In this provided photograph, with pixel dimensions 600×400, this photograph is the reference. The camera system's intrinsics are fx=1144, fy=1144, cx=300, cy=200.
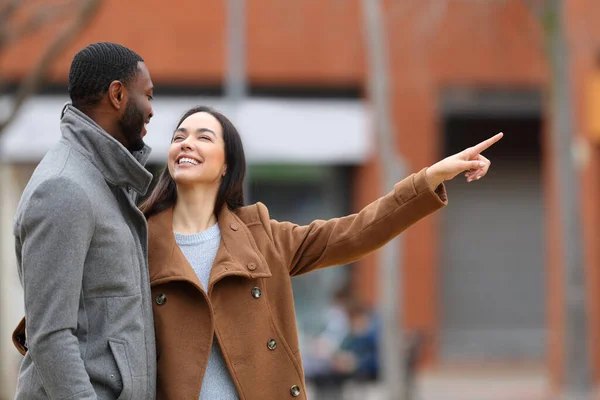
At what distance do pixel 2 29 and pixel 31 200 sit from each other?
9.17 meters

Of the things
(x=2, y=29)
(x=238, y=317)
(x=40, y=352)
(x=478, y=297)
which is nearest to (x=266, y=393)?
(x=238, y=317)

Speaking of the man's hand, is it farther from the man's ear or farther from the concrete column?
the concrete column

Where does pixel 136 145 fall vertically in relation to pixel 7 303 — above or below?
below

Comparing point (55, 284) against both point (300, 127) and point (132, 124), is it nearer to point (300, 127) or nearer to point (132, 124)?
point (132, 124)

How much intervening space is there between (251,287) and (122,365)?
62cm

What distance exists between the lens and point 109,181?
11.0 feet

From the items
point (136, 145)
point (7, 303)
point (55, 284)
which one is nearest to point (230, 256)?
point (136, 145)

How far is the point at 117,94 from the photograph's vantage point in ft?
10.9

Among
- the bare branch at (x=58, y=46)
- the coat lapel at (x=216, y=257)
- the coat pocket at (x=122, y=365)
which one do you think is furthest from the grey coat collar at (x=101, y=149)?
the bare branch at (x=58, y=46)

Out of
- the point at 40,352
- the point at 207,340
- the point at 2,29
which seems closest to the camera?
the point at 40,352

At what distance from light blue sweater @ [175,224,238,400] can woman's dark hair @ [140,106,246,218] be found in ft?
0.40

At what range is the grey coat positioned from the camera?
3.07 m

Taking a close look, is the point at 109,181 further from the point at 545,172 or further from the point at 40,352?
the point at 545,172

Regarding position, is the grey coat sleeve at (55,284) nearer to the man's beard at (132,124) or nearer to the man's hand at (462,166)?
the man's beard at (132,124)
